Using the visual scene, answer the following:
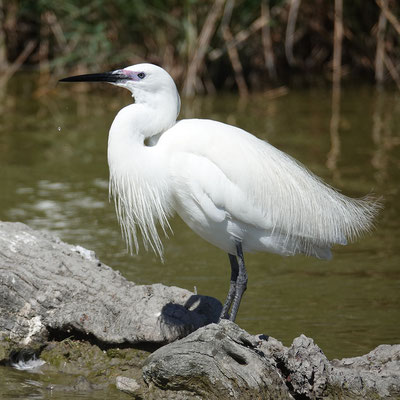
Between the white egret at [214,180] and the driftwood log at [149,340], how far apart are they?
0.41 metres

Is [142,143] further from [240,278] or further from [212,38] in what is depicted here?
[212,38]

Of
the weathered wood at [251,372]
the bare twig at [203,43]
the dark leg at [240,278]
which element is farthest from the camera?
the bare twig at [203,43]

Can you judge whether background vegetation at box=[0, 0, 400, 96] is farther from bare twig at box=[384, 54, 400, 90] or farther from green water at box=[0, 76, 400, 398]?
green water at box=[0, 76, 400, 398]

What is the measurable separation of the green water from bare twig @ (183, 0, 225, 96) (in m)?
0.37

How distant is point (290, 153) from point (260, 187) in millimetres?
4666

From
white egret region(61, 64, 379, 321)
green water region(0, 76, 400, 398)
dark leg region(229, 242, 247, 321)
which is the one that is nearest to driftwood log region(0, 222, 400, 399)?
dark leg region(229, 242, 247, 321)

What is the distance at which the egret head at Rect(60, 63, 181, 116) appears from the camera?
177 inches

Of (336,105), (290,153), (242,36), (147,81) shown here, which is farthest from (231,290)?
(336,105)

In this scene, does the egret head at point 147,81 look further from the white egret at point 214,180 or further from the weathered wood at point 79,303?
the weathered wood at point 79,303

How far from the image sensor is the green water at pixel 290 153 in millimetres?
5355

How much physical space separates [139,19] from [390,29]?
3.54m

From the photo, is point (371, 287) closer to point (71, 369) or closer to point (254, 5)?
point (71, 369)

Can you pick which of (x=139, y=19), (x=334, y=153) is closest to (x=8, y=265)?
(x=334, y=153)

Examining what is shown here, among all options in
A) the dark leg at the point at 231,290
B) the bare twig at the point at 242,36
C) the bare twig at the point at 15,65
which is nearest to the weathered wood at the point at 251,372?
the dark leg at the point at 231,290
